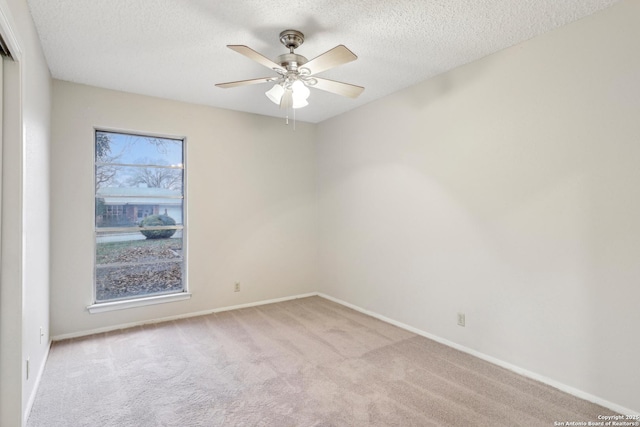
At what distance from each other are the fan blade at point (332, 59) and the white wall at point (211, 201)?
221cm

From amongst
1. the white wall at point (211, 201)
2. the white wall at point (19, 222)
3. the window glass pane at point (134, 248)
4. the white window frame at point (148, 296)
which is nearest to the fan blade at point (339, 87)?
the white wall at point (19, 222)

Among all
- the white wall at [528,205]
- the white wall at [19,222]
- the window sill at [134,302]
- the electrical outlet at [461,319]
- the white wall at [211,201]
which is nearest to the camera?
the white wall at [19,222]

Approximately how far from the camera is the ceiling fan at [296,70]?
2.13m

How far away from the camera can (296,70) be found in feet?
7.92

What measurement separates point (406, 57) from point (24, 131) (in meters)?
2.80

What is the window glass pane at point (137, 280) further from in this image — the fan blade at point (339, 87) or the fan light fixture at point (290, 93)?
the fan blade at point (339, 87)

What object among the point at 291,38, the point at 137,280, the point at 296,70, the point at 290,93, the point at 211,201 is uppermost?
the point at 291,38

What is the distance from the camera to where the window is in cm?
355

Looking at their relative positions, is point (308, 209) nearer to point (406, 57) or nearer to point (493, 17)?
point (406, 57)

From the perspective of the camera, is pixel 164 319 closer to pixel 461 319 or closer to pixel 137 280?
pixel 137 280

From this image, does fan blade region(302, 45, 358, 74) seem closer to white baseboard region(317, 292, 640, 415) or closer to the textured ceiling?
the textured ceiling

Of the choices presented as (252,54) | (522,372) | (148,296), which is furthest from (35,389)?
(522,372)

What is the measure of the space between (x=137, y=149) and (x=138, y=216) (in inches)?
30.5

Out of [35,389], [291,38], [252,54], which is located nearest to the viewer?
[252,54]
